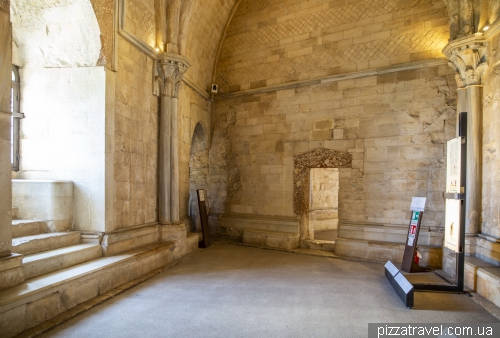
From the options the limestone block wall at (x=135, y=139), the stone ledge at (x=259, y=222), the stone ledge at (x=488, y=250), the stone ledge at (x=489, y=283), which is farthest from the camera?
the stone ledge at (x=259, y=222)

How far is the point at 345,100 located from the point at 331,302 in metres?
4.53

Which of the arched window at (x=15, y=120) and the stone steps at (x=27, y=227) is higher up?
the arched window at (x=15, y=120)

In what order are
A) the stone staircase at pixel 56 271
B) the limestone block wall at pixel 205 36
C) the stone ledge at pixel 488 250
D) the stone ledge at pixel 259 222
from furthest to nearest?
the stone ledge at pixel 259 222 < the limestone block wall at pixel 205 36 < the stone ledge at pixel 488 250 < the stone staircase at pixel 56 271

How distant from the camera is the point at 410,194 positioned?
20.7 feet

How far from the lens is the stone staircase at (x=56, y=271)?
314cm

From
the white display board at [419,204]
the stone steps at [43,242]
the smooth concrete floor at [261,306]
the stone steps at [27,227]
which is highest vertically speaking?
the white display board at [419,204]

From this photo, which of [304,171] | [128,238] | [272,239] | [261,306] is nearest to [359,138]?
[304,171]

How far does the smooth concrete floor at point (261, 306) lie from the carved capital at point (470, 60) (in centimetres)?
344

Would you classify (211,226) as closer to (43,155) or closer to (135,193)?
(135,193)

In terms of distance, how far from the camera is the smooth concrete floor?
332 cm

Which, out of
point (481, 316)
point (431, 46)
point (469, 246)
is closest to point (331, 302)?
point (481, 316)

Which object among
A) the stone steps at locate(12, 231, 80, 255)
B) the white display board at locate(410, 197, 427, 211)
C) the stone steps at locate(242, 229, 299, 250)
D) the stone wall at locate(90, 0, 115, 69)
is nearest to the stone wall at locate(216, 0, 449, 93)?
the white display board at locate(410, 197, 427, 211)
